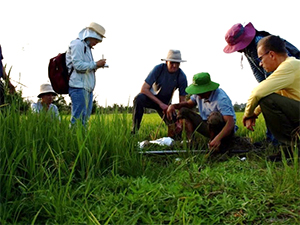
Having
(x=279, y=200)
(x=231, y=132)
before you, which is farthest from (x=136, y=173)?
(x=231, y=132)

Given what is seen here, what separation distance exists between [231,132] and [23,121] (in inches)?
92.6

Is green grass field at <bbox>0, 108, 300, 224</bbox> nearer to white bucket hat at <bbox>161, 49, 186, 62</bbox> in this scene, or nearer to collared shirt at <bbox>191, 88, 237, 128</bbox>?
collared shirt at <bbox>191, 88, 237, 128</bbox>

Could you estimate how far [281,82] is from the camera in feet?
12.6

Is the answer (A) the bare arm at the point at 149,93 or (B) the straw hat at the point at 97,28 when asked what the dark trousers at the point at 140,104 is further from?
(B) the straw hat at the point at 97,28

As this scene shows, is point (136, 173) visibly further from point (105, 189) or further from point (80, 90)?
point (80, 90)

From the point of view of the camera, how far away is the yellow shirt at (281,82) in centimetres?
384

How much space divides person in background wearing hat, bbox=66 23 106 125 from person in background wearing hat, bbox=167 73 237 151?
46.8 inches

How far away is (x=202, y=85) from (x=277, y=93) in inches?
35.4

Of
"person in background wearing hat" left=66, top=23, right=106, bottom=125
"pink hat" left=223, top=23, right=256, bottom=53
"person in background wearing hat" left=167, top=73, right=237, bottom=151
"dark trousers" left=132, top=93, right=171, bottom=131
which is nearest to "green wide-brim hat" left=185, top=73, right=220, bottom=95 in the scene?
"person in background wearing hat" left=167, top=73, right=237, bottom=151

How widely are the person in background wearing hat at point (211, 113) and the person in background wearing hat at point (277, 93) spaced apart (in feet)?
1.37

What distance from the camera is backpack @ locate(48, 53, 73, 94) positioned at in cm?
501

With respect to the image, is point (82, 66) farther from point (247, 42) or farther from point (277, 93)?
point (277, 93)

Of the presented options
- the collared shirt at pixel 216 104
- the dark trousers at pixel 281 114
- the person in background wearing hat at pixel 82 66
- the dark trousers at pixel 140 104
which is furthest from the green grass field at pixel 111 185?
the dark trousers at pixel 140 104

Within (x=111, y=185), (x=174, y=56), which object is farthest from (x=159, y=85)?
(x=111, y=185)
